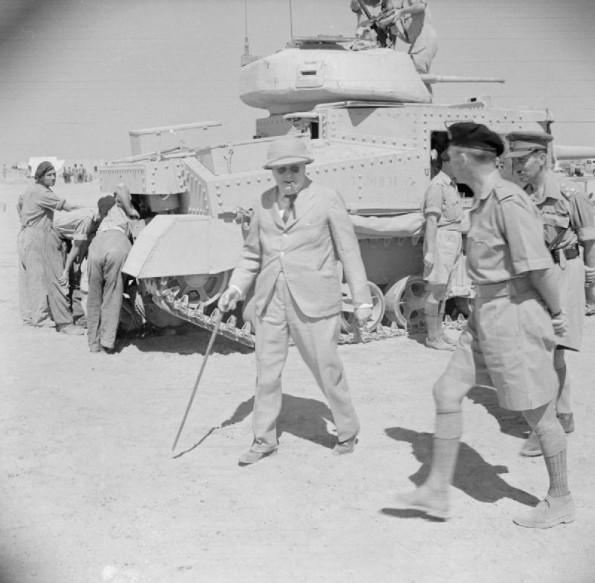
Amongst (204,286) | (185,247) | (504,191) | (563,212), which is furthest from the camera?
(204,286)

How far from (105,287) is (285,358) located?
3435 millimetres

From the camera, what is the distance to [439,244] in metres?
7.95

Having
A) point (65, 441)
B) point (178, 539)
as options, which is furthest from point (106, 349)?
point (178, 539)

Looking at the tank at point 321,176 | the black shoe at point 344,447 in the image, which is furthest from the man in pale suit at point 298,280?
the tank at point 321,176

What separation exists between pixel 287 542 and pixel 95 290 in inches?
177

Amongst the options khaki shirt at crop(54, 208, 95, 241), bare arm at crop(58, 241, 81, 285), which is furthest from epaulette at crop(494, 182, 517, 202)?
bare arm at crop(58, 241, 81, 285)

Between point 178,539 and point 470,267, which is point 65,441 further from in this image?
point 470,267

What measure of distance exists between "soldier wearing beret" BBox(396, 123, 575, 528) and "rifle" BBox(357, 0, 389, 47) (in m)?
7.12

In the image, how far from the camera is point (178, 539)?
387 centimetres

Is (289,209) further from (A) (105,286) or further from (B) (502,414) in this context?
(A) (105,286)

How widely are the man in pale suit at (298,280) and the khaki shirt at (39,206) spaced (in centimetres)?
465

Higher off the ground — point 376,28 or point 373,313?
point 376,28

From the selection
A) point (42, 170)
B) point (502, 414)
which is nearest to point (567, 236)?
point (502, 414)

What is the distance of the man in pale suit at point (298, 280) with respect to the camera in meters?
4.74
